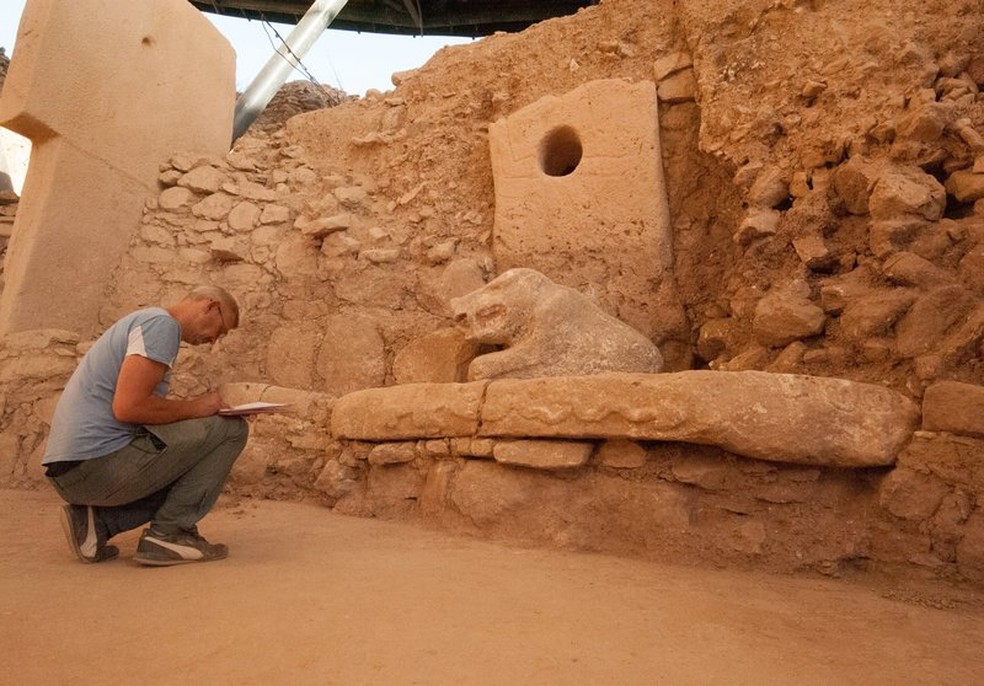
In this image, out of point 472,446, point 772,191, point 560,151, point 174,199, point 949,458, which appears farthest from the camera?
point 174,199

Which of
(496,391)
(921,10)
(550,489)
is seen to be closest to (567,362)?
(496,391)

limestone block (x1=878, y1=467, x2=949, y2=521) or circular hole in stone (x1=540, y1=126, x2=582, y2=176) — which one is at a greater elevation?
circular hole in stone (x1=540, y1=126, x2=582, y2=176)

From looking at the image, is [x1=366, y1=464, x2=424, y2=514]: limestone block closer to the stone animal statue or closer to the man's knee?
the stone animal statue

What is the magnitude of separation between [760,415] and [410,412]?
1.56 m

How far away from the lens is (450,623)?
1849 mm

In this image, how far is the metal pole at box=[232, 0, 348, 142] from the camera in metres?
9.17

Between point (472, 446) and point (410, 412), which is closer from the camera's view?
point (472, 446)

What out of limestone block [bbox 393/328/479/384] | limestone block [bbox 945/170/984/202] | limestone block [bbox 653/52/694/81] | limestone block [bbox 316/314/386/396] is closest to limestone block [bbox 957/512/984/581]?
limestone block [bbox 945/170/984/202]

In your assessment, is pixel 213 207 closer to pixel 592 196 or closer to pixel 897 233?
pixel 592 196

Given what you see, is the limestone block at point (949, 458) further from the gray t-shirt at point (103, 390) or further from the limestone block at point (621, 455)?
the gray t-shirt at point (103, 390)

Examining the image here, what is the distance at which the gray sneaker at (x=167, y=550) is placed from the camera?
2387 millimetres

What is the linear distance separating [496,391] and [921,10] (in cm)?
322

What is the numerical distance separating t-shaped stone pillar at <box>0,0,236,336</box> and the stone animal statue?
2.78 m

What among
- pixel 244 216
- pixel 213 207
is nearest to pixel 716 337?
pixel 244 216
